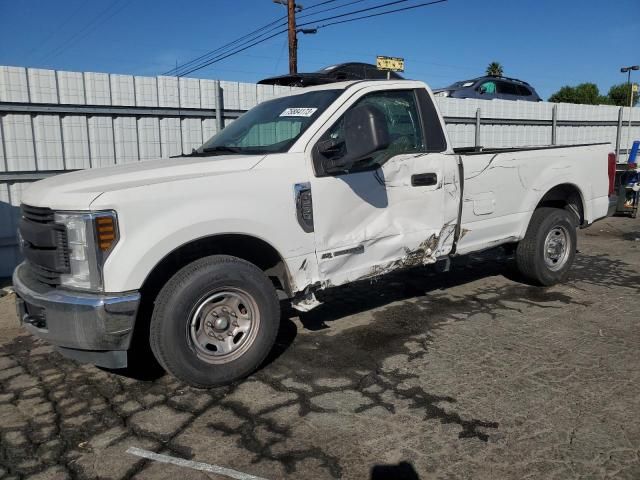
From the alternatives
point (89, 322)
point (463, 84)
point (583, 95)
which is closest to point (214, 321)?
point (89, 322)

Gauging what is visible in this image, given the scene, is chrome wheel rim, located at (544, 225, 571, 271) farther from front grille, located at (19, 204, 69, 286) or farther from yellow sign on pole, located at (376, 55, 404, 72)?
front grille, located at (19, 204, 69, 286)

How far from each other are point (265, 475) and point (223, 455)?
1.01 feet

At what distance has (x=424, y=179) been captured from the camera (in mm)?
4426

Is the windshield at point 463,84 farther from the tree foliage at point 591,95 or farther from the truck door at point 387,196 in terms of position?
the tree foliage at point 591,95

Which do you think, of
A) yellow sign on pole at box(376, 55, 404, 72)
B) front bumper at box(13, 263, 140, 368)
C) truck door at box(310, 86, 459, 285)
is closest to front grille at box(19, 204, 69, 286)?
front bumper at box(13, 263, 140, 368)

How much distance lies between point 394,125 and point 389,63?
513 cm

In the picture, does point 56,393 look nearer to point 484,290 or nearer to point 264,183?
point 264,183

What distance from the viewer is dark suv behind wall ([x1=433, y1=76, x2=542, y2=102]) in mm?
14656

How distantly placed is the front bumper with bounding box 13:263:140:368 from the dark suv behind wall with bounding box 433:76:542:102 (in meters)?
12.3

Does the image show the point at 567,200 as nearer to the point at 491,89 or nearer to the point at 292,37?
the point at 491,89

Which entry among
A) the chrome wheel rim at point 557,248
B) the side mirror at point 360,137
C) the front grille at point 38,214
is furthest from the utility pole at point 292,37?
the front grille at point 38,214

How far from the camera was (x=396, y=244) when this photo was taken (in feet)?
14.1

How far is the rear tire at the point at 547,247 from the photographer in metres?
5.61

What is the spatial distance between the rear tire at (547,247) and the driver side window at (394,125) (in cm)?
188
